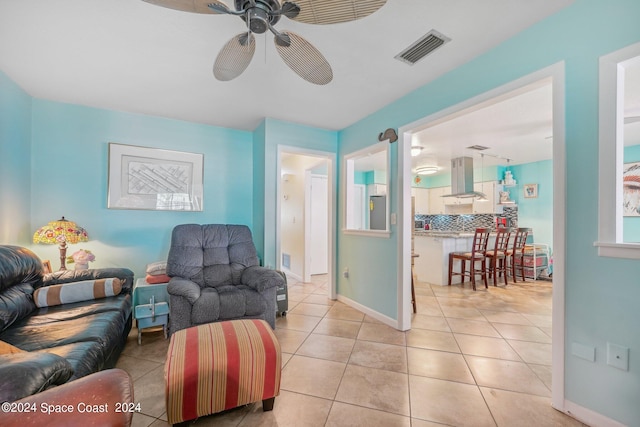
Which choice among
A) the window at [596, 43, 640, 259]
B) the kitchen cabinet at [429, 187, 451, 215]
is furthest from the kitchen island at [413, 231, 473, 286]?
the window at [596, 43, 640, 259]

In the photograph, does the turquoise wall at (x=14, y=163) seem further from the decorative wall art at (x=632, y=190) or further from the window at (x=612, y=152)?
the decorative wall art at (x=632, y=190)

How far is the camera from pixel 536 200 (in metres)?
5.43

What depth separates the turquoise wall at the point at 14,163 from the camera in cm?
227

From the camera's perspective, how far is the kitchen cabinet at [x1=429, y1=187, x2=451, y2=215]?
22.3ft

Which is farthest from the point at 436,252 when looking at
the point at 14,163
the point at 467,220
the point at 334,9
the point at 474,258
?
the point at 14,163

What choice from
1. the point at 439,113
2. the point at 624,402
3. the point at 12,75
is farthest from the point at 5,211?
the point at 624,402

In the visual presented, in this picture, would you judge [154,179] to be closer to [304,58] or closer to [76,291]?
[76,291]

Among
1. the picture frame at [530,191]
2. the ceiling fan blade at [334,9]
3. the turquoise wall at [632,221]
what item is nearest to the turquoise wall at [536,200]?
the picture frame at [530,191]

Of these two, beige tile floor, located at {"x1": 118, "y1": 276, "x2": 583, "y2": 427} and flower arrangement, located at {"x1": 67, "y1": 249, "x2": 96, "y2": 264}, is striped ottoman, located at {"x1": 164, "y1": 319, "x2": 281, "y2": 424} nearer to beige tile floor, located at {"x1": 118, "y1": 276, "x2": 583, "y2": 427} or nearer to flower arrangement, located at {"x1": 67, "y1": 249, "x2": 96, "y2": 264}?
beige tile floor, located at {"x1": 118, "y1": 276, "x2": 583, "y2": 427}

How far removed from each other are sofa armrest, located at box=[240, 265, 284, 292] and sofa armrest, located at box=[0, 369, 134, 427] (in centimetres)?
151

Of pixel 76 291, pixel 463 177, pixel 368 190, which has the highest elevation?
pixel 463 177

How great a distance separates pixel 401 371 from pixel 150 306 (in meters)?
2.18

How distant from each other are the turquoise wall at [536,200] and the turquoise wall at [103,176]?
19.8ft

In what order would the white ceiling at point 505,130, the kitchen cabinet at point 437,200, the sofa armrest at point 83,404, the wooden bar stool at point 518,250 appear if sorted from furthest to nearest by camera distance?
the kitchen cabinet at point 437,200
the wooden bar stool at point 518,250
the white ceiling at point 505,130
the sofa armrest at point 83,404
